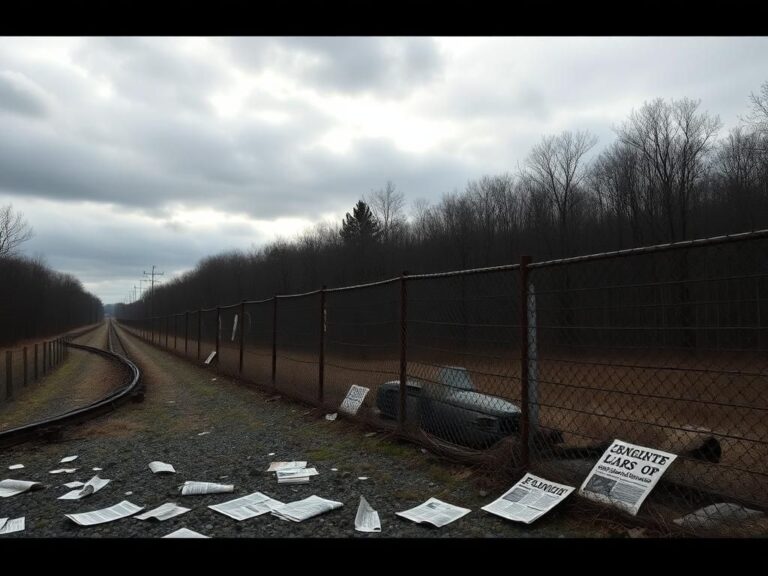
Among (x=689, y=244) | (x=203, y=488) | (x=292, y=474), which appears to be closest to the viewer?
(x=689, y=244)

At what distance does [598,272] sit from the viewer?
4.69m

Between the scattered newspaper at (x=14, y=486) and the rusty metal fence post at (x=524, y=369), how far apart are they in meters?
4.40

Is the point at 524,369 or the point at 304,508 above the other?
the point at 524,369

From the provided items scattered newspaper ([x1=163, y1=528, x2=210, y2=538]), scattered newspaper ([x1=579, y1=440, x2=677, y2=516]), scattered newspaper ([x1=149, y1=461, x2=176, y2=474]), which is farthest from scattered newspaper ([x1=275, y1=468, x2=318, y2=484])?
scattered newspaper ([x1=579, y1=440, x2=677, y2=516])

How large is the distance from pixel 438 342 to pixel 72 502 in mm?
3879

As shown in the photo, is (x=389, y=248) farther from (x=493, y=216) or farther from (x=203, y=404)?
(x=203, y=404)

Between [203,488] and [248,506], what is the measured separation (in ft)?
2.14

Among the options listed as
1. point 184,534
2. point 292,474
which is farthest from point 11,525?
point 292,474

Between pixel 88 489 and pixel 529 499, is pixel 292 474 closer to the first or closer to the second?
pixel 88 489

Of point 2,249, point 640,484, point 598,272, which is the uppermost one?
point 2,249

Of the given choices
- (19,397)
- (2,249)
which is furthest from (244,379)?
(2,249)

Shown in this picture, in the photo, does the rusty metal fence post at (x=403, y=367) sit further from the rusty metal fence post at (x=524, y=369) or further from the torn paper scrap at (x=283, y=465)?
the rusty metal fence post at (x=524, y=369)

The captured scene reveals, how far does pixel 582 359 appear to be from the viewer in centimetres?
441

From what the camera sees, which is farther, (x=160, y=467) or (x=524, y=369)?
(x=160, y=467)
